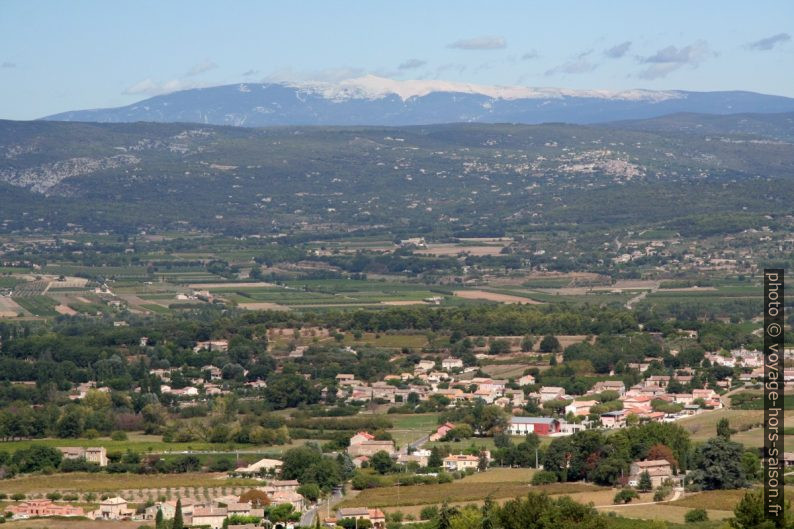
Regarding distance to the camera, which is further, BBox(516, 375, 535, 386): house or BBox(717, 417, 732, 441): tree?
BBox(516, 375, 535, 386): house

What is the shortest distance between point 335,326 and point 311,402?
13429mm

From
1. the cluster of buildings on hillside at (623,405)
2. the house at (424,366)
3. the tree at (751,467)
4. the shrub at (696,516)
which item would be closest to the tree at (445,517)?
the shrub at (696,516)

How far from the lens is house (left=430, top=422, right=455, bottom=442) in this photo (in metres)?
47.2

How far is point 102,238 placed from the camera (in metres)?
121

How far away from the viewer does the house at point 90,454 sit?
4412 cm

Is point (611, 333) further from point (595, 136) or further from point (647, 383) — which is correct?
point (595, 136)

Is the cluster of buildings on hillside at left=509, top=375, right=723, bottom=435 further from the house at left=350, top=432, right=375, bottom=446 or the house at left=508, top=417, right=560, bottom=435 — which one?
the house at left=350, top=432, right=375, bottom=446

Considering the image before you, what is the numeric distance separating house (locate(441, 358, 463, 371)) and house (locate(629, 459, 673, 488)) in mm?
20532

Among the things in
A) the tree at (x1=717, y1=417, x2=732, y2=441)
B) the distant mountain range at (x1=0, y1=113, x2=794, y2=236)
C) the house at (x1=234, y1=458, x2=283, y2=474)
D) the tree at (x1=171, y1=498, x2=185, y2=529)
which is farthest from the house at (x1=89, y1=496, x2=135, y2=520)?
the distant mountain range at (x1=0, y1=113, x2=794, y2=236)

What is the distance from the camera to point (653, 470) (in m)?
39.5

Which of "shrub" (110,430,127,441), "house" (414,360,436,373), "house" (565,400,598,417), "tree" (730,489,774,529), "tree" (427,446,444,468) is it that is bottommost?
"house" (414,360,436,373)

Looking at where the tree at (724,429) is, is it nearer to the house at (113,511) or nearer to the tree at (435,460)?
the tree at (435,460)

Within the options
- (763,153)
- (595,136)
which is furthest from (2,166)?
(763,153)

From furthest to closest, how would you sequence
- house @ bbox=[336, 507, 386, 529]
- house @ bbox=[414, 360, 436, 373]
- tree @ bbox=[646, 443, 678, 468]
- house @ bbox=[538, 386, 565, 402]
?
house @ bbox=[414, 360, 436, 373]
house @ bbox=[538, 386, 565, 402]
tree @ bbox=[646, 443, 678, 468]
house @ bbox=[336, 507, 386, 529]
